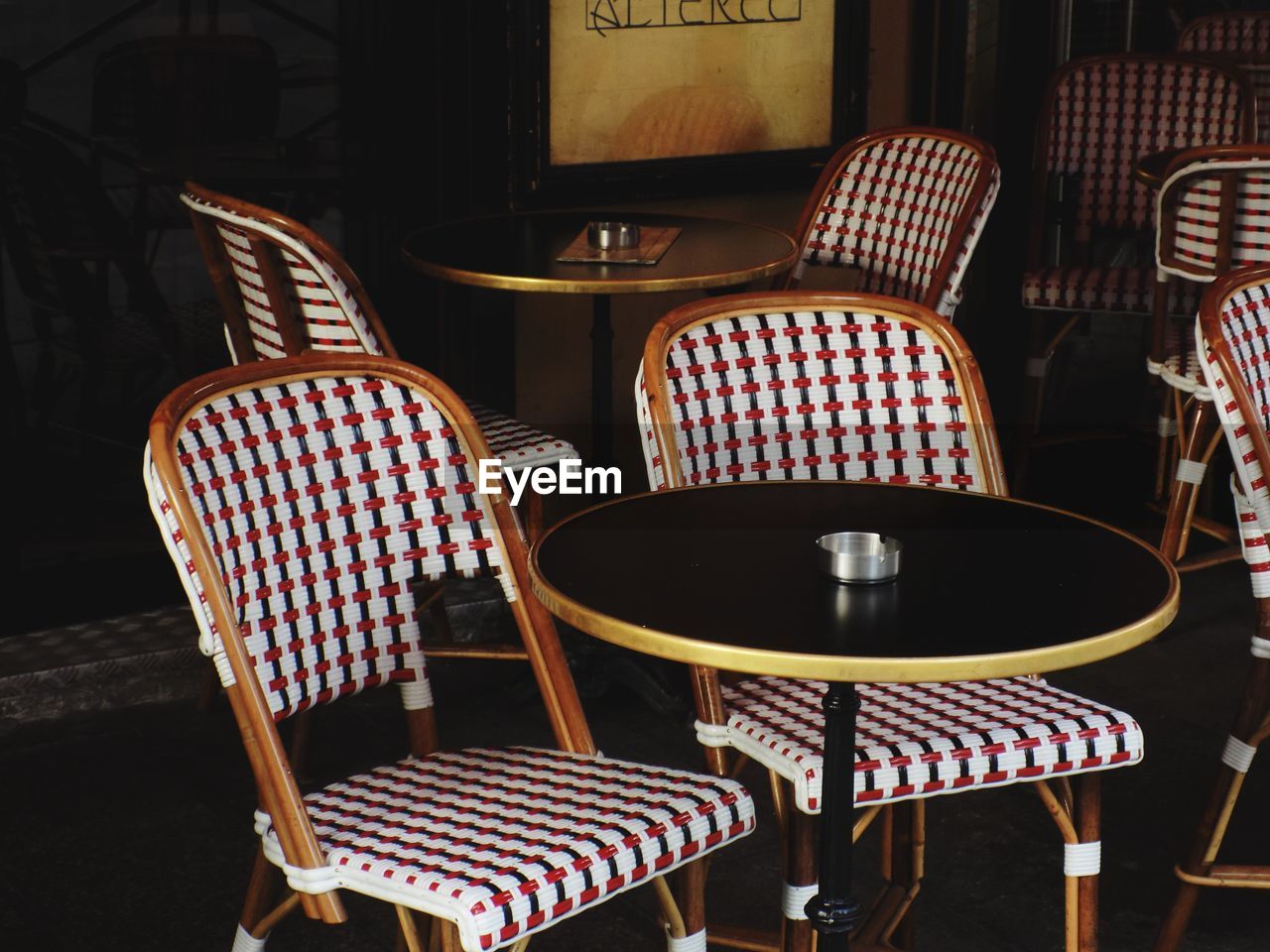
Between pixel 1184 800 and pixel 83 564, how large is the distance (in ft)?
7.82

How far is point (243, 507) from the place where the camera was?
2.10 m

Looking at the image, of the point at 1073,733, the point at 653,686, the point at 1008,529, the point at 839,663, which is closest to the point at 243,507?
the point at 839,663

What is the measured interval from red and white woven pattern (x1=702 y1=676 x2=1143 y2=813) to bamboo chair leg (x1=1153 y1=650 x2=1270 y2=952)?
0.37 m

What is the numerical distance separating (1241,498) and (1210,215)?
62.9 inches

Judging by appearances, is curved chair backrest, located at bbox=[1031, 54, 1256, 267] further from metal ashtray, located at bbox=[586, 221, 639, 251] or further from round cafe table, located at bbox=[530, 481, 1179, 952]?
round cafe table, located at bbox=[530, 481, 1179, 952]

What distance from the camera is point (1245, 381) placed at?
253 centimetres

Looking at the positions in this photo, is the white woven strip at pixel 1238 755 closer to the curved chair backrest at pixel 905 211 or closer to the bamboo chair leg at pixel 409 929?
the bamboo chair leg at pixel 409 929

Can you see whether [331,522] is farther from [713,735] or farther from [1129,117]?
[1129,117]

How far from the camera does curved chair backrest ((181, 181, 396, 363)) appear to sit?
9.80ft

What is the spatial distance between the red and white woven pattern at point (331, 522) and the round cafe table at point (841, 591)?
197 millimetres

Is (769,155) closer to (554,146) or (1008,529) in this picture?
(554,146)

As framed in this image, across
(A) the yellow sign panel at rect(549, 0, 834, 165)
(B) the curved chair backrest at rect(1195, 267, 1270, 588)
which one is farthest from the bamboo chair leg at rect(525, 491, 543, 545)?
(B) the curved chair backrest at rect(1195, 267, 1270, 588)

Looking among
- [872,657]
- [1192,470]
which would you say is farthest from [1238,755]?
[1192,470]

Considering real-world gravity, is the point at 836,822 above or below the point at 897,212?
below
